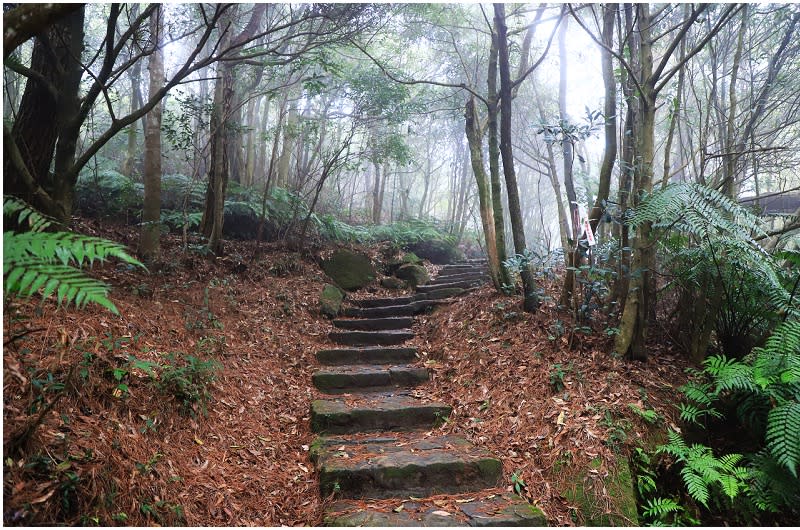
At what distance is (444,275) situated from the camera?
10836 mm

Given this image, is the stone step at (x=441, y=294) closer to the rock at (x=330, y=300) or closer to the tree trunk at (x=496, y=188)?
the rock at (x=330, y=300)

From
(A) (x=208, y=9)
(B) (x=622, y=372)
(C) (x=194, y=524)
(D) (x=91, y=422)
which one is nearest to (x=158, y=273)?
(D) (x=91, y=422)

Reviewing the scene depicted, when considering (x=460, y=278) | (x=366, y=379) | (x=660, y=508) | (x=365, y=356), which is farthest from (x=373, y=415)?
(x=460, y=278)

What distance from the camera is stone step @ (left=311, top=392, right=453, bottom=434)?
14.7 feet

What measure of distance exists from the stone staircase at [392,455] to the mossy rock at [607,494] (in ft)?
1.19

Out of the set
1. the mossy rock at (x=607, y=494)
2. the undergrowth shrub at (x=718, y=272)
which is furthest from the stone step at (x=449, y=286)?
the mossy rock at (x=607, y=494)

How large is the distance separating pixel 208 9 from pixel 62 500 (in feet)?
36.3

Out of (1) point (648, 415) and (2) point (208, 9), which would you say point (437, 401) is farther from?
(2) point (208, 9)

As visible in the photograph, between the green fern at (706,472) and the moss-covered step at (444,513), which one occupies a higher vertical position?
the green fern at (706,472)

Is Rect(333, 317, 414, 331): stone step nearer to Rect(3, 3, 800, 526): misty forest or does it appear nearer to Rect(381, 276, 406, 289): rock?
Rect(3, 3, 800, 526): misty forest

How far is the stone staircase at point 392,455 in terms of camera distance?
326cm

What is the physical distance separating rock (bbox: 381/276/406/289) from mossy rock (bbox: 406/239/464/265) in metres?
3.04

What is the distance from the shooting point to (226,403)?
172 inches

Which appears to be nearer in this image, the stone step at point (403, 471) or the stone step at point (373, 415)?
the stone step at point (403, 471)
